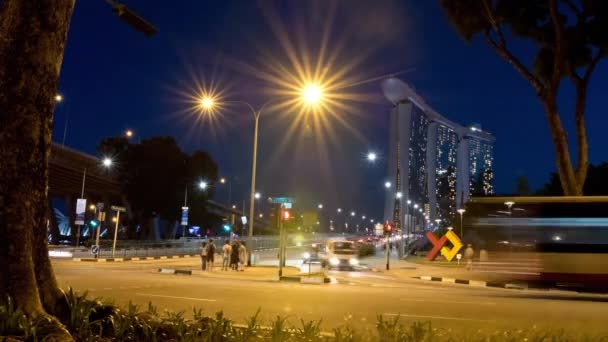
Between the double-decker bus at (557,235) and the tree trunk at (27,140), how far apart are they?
56.8 feet

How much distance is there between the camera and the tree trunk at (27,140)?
20.4 ft

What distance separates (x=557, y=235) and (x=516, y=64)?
32.5 feet

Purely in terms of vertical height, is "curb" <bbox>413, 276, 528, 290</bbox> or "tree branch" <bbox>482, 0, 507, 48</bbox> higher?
"tree branch" <bbox>482, 0, 507, 48</bbox>

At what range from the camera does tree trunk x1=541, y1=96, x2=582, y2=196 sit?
79.9 ft

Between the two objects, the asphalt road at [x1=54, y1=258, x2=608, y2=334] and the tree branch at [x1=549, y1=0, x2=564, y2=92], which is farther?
the tree branch at [x1=549, y1=0, x2=564, y2=92]

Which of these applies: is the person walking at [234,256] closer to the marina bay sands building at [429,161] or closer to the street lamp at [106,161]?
the street lamp at [106,161]

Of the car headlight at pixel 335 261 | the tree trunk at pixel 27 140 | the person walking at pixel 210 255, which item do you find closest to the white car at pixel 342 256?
the car headlight at pixel 335 261

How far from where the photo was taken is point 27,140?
650 cm

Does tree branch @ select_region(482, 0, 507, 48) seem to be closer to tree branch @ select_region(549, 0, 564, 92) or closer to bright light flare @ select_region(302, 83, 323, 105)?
tree branch @ select_region(549, 0, 564, 92)

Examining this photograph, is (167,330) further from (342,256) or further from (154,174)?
(154,174)

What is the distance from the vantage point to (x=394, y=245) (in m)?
81.2

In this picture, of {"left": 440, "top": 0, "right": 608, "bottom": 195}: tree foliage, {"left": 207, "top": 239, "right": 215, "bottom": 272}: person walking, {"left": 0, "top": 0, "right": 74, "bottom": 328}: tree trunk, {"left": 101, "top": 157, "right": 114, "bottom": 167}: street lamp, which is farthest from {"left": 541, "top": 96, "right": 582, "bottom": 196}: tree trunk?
{"left": 101, "top": 157, "right": 114, "bottom": 167}: street lamp

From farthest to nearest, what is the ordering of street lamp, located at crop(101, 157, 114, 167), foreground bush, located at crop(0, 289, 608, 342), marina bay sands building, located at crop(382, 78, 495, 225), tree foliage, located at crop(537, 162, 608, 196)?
marina bay sands building, located at crop(382, 78, 495, 225) → street lamp, located at crop(101, 157, 114, 167) → tree foliage, located at crop(537, 162, 608, 196) → foreground bush, located at crop(0, 289, 608, 342)

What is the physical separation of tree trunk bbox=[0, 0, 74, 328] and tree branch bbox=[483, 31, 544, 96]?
23.1 m
